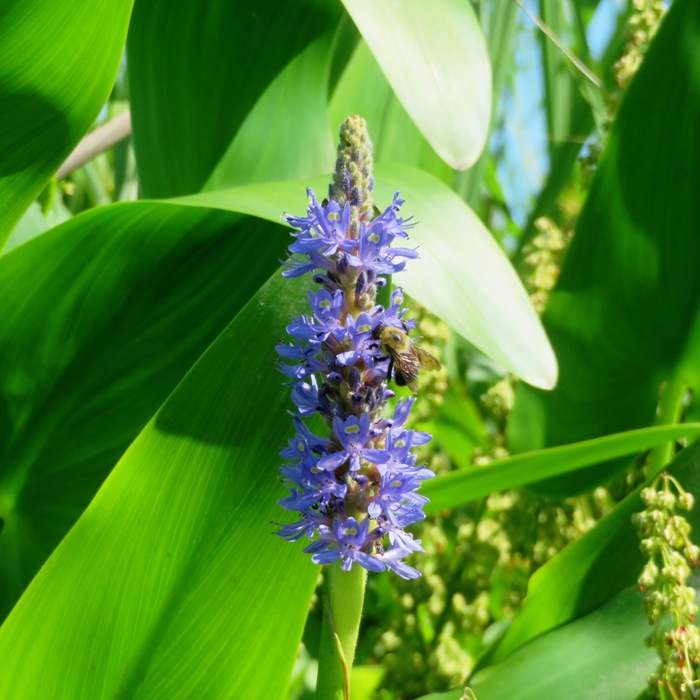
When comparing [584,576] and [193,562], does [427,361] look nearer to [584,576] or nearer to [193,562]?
[193,562]

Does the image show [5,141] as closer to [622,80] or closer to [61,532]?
[61,532]

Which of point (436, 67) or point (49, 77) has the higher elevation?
point (49, 77)

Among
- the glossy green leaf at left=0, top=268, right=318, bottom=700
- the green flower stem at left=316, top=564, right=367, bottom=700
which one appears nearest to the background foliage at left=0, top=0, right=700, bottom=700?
the glossy green leaf at left=0, top=268, right=318, bottom=700

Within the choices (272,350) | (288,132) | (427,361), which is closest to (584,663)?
(427,361)

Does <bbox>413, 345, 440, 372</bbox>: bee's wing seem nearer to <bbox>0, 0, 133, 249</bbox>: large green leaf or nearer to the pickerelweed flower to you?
the pickerelweed flower

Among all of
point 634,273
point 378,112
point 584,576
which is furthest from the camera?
point 378,112

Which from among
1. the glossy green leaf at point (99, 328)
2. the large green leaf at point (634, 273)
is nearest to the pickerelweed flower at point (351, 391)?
the glossy green leaf at point (99, 328)
